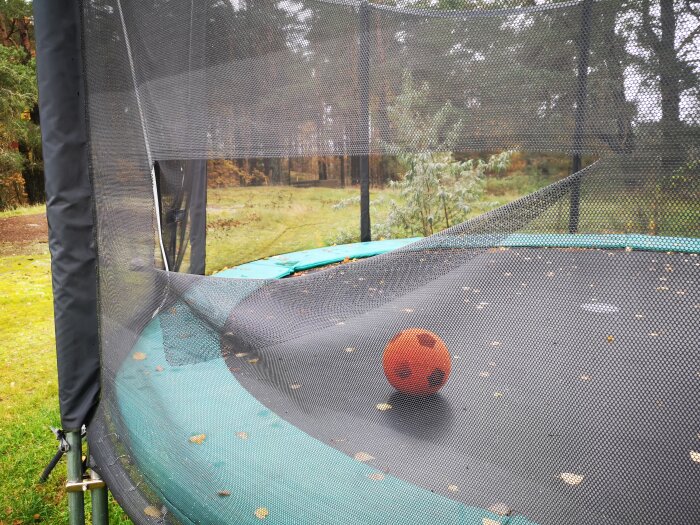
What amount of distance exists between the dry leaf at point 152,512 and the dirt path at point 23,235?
477 cm

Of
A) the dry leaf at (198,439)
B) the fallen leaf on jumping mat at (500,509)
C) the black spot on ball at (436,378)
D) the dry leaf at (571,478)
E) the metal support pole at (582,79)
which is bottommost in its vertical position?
the fallen leaf on jumping mat at (500,509)

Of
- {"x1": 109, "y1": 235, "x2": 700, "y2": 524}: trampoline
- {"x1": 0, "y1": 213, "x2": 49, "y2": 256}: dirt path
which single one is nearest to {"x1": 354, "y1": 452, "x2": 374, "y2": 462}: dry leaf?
{"x1": 109, "y1": 235, "x2": 700, "y2": 524}: trampoline

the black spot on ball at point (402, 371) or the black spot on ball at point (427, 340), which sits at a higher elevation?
the black spot on ball at point (427, 340)

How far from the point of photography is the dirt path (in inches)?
197

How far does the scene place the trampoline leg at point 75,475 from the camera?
3.49ft

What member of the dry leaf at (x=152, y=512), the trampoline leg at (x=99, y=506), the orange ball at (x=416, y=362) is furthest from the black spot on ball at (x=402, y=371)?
the trampoline leg at (x=99, y=506)

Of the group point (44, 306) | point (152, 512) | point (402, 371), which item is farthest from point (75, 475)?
point (44, 306)

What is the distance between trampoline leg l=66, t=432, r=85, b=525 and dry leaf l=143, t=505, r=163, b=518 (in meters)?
0.17

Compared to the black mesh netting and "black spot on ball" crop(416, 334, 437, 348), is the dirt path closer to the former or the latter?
the black mesh netting

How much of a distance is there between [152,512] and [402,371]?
584 mm

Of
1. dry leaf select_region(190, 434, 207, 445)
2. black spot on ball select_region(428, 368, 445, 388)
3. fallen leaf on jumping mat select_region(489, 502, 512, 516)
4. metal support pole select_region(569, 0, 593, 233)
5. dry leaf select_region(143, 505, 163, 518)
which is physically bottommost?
dry leaf select_region(143, 505, 163, 518)

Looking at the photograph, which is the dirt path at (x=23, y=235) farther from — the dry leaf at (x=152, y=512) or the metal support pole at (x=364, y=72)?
the metal support pole at (x=364, y=72)

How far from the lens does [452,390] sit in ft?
3.10

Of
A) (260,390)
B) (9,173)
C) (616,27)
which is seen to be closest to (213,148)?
(260,390)
